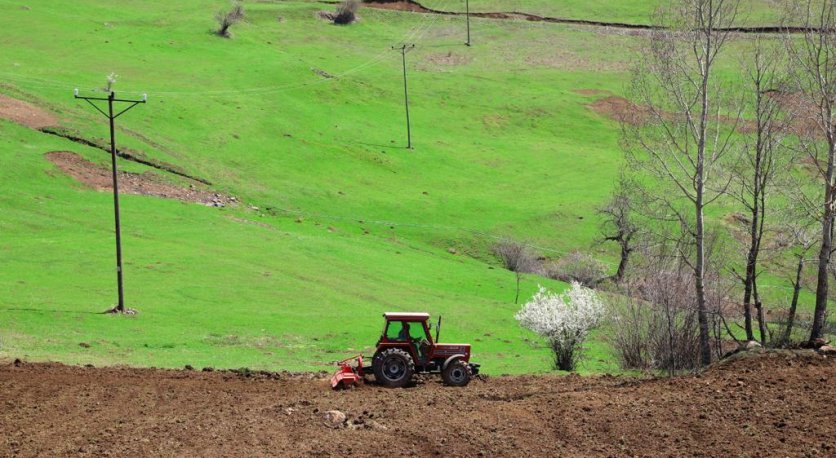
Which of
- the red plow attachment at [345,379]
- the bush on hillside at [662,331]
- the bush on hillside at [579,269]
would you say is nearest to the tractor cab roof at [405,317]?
the red plow attachment at [345,379]

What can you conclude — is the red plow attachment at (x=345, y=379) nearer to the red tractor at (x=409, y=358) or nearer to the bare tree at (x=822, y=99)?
the red tractor at (x=409, y=358)

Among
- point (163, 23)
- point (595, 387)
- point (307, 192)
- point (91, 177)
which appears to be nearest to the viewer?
point (595, 387)

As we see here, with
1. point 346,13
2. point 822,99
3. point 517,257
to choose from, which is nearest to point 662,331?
point 822,99

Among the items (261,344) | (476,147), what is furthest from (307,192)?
(261,344)

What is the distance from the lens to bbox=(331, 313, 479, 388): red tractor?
92.6ft

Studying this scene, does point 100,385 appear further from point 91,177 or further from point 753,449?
point 91,177

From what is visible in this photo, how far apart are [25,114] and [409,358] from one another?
194 feet

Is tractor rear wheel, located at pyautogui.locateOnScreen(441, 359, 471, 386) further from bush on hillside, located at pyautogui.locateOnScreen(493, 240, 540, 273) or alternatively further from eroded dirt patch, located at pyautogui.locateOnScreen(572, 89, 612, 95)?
eroded dirt patch, located at pyautogui.locateOnScreen(572, 89, 612, 95)

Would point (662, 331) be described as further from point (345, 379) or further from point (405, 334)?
point (345, 379)

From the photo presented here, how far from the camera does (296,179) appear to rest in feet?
265

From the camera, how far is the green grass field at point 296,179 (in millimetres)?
44344

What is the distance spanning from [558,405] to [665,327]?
14400mm

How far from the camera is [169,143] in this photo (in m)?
80.2

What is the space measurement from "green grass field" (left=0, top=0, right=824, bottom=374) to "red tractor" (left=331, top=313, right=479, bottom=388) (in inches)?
324
